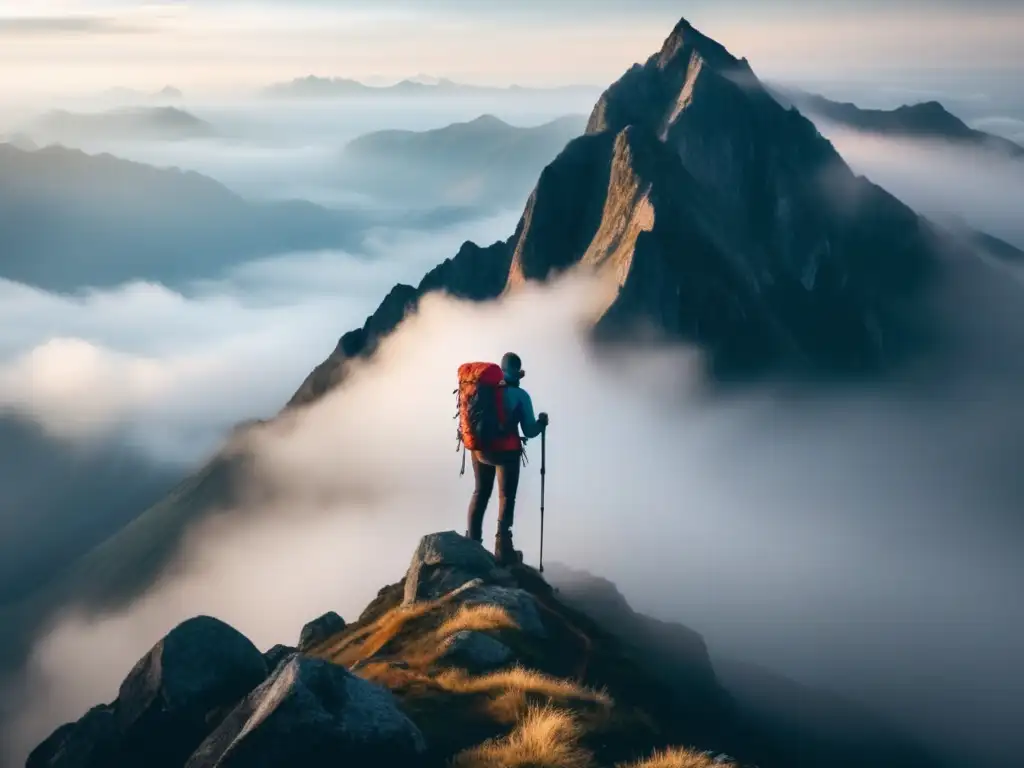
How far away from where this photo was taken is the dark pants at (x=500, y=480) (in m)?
28.8

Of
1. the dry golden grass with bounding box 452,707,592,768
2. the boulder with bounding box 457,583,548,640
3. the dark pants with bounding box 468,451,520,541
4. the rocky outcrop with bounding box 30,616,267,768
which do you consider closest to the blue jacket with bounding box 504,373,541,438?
the dark pants with bounding box 468,451,520,541

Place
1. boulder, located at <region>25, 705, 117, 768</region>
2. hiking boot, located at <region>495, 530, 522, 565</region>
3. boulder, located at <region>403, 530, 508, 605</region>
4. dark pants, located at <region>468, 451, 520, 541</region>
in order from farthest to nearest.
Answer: hiking boot, located at <region>495, 530, 522, 565</region> < dark pants, located at <region>468, 451, 520, 541</region> < boulder, located at <region>403, 530, 508, 605</region> < boulder, located at <region>25, 705, 117, 768</region>

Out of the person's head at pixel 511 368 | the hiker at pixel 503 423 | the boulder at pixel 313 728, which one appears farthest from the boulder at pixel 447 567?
the boulder at pixel 313 728

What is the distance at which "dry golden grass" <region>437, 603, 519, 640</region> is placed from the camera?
74.2 feet

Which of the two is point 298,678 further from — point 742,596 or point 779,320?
point 779,320

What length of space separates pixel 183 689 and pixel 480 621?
6.91 metres

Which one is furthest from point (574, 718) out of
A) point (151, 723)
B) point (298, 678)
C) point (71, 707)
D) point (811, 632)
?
point (71, 707)

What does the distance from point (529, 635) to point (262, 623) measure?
185 meters

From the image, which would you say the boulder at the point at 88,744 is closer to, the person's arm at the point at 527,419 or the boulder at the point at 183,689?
the boulder at the point at 183,689

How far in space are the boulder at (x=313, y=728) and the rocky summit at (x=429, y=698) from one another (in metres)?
0.02

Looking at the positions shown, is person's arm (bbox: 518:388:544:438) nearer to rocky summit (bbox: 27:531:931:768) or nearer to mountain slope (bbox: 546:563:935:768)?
rocky summit (bbox: 27:531:931:768)

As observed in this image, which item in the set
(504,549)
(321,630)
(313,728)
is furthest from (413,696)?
(321,630)

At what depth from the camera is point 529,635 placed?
2311 centimetres

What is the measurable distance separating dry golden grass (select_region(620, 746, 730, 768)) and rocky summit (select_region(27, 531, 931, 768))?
0.03 m
